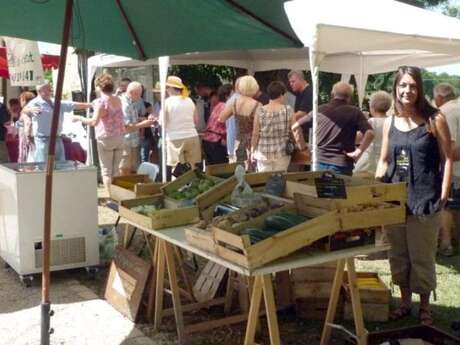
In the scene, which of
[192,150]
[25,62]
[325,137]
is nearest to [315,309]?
[325,137]

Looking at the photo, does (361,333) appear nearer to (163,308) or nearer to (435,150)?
(435,150)

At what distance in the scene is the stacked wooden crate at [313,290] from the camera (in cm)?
406

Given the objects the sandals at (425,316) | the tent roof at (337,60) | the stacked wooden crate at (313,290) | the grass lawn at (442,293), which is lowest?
the grass lawn at (442,293)

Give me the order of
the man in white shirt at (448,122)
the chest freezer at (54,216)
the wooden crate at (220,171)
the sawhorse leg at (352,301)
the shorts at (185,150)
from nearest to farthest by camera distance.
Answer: the sawhorse leg at (352,301), the wooden crate at (220,171), the chest freezer at (54,216), the man in white shirt at (448,122), the shorts at (185,150)

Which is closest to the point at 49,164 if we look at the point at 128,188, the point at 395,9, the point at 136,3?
the point at 136,3

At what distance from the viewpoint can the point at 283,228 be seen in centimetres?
299

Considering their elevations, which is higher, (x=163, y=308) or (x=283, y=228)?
(x=283, y=228)

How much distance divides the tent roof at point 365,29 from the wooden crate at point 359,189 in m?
1.09

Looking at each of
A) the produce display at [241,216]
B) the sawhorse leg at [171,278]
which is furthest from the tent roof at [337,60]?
→ the produce display at [241,216]

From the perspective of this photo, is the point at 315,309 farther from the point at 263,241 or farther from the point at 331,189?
the point at 263,241

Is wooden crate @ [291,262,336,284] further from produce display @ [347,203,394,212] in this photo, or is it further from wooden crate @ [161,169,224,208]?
produce display @ [347,203,394,212]

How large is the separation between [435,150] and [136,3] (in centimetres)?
216

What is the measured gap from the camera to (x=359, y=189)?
3146 mm

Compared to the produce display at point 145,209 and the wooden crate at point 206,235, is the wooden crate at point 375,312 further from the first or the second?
the produce display at point 145,209
